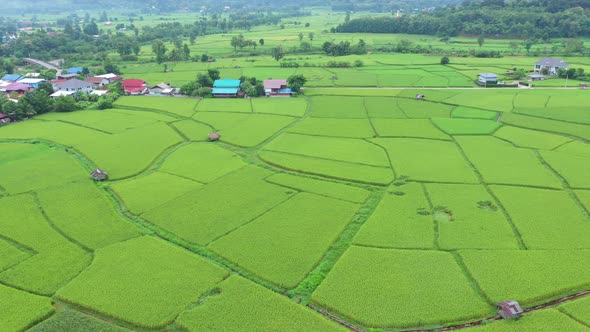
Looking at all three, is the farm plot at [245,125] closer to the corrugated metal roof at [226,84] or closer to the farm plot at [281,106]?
the farm plot at [281,106]

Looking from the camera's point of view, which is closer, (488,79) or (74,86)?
(488,79)

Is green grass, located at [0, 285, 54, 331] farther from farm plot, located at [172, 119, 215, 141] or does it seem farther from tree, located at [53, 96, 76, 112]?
tree, located at [53, 96, 76, 112]

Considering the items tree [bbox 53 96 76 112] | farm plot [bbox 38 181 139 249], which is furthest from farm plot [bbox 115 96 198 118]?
farm plot [bbox 38 181 139 249]

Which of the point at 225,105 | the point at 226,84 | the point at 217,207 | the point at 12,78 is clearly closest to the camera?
the point at 217,207

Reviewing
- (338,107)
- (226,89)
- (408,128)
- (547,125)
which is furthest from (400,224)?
(226,89)

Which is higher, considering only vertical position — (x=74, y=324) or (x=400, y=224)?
(x=400, y=224)

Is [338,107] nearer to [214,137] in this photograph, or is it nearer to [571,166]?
[214,137]

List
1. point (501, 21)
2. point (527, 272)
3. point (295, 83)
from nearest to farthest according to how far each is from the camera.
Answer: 1. point (527, 272)
2. point (295, 83)
3. point (501, 21)

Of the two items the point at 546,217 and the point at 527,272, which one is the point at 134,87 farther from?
the point at 527,272

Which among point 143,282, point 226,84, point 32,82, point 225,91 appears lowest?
point 143,282
